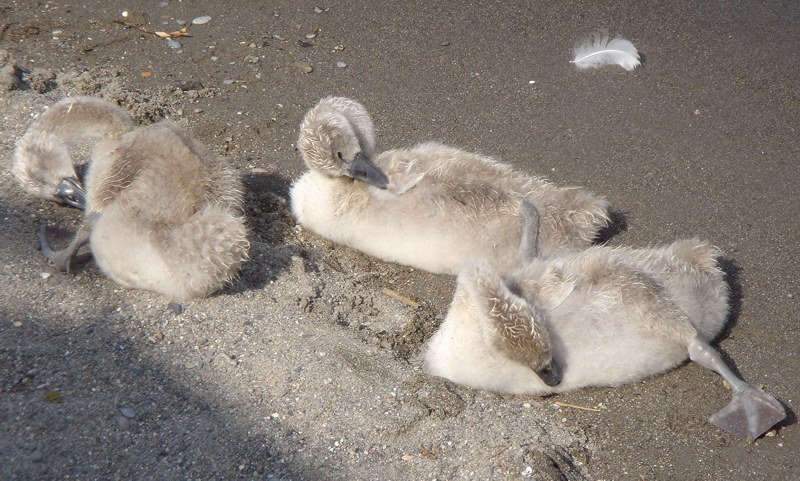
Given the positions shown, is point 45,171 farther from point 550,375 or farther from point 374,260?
point 550,375

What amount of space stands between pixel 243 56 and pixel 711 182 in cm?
393

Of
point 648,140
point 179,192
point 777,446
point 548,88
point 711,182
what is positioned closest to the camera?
point 777,446

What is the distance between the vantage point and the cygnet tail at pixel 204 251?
428cm

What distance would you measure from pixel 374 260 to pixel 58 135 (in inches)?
83.3

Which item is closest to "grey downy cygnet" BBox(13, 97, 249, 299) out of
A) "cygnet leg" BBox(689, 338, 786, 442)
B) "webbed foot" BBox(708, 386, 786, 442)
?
"cygnet leg" BBox(689, 338, 786, 442)

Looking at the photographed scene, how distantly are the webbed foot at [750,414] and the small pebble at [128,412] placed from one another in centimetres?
291

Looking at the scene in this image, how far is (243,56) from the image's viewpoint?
265 inches

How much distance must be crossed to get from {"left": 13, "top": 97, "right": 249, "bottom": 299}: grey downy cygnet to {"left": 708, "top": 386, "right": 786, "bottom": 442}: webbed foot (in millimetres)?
2731

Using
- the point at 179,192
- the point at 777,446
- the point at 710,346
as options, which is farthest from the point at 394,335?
the point at 777,446

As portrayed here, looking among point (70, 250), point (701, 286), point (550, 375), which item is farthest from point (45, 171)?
point (701, 286)

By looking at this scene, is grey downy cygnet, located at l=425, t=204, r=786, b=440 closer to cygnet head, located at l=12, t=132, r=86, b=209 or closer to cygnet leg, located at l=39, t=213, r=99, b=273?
cygnet leg, located at l=39, t=213, r=99, b=273

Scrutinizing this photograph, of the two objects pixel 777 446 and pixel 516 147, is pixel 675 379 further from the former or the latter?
pixel 516 147

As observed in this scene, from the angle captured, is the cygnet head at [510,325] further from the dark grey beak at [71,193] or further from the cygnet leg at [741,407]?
the dark grey beak at [71,193]

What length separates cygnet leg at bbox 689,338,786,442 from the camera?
157 inches
